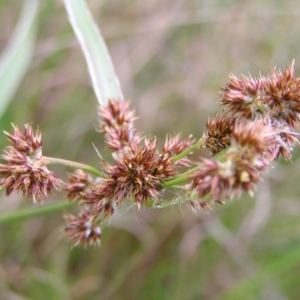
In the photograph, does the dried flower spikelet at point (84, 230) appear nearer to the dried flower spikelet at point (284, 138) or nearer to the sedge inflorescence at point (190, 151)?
the sedge inflorescence at point (190, 151)

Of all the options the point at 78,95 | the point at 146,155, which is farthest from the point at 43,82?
the point at 146,155

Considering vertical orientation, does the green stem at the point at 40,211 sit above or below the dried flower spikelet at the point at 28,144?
below

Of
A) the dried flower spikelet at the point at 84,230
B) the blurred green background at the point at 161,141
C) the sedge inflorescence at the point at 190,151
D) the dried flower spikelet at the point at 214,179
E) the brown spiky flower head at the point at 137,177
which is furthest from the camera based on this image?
the blurred green background at the point at 161,141

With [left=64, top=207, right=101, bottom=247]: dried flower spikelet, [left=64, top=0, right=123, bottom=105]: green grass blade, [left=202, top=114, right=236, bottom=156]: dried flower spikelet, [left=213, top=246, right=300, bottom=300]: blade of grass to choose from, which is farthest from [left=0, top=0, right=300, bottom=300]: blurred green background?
[left=202, top=114, right=236, bottom=156]: dried flower spikelet

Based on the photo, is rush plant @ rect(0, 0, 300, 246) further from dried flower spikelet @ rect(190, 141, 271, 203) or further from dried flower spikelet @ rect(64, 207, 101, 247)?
dried flower spikelet @ rect(64, 207, 101, 247)

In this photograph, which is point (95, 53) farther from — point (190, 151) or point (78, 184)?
point (190, 151)

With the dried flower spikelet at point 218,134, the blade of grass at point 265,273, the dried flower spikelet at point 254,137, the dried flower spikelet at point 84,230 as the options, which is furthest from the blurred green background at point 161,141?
the dried flower spikelet at point 254,137

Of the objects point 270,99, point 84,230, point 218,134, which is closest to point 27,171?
point 84,230
